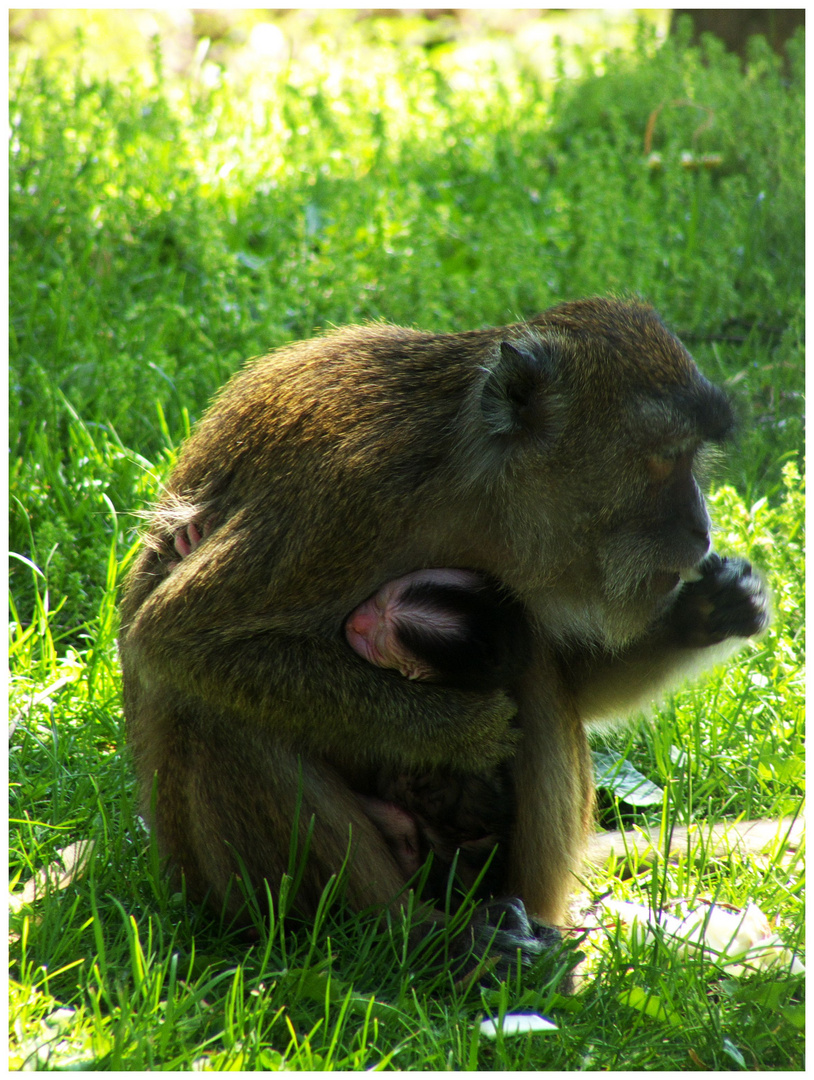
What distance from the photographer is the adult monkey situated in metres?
3.43

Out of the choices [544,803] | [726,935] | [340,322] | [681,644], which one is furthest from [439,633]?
[340,322]

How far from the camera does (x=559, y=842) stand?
146 inches

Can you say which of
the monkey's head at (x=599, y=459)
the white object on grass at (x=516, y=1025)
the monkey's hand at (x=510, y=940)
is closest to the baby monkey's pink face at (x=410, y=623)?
the monkey's head at (x=599, y=459)

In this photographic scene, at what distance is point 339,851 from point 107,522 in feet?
8.52

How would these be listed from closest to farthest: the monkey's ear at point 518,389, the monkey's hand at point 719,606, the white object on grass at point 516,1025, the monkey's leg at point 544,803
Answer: the white object on grass at point 516,1025 → the monkey's ear at point 518,389 → the monkey's leg at point 544,803 → the monkey's hand at point 719,606

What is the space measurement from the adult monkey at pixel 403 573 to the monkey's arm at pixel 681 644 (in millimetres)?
17

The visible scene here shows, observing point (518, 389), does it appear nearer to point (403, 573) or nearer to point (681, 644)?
point (403, 573)

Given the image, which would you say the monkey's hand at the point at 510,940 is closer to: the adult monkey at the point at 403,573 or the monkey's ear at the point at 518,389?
the adult monkey at the point at 403,573

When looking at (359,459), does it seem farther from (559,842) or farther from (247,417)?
(559,842)

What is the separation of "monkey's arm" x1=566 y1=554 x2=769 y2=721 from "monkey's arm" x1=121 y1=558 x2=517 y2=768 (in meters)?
0.65

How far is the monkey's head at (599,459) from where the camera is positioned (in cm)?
359

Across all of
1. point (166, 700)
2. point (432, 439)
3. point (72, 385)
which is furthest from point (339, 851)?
point (72, 385)

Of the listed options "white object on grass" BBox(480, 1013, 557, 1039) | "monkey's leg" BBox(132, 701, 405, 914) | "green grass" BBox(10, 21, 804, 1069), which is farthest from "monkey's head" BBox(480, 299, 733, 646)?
"white object on grass" BBox(480, 1013, 557, 1039)

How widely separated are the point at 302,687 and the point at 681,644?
4.53 ft
